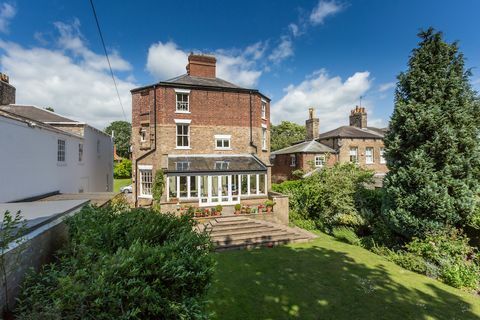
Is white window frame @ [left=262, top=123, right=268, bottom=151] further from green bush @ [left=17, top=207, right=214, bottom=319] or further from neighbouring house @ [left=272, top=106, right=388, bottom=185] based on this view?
green bush @ [left=17, top=207, right=214, bottom=319]

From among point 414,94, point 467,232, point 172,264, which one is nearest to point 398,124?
point 414,94

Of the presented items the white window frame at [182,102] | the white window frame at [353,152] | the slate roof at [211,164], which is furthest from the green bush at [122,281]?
the white window frame at [353,152]

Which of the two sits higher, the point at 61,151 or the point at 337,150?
the point at 337,150

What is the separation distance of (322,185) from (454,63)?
30.1 feet

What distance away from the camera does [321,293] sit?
7598 mm

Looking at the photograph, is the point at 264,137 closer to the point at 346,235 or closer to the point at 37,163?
the point at 346,235

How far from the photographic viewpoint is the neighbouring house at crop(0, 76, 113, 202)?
29.9 feet

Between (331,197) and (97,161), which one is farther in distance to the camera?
(97,161)

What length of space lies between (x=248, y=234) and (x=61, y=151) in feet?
37.9

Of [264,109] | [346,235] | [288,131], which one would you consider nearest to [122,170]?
[288,131]

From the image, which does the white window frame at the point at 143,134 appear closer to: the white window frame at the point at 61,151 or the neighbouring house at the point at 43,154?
the neighbouring house at the point at 43,154

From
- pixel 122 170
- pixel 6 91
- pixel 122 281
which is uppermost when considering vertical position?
pixel 6 91

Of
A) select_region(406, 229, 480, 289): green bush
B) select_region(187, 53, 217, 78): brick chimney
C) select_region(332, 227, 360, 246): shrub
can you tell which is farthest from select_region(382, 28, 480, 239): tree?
select_region(187, 53, 217, 78): brick chimney

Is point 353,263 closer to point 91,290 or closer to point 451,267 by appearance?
point 451,267
